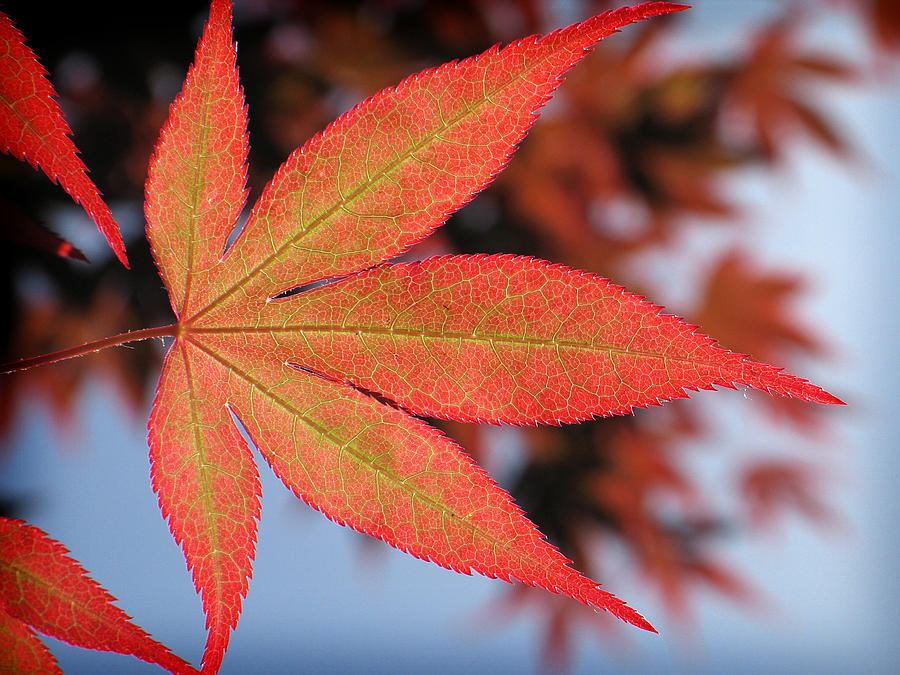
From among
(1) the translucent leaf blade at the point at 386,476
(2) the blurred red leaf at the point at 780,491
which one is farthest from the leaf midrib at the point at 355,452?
(2) the blurred red leaf at the point at 780,491

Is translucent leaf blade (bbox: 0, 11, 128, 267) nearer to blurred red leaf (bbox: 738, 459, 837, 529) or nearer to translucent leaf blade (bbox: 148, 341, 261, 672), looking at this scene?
translucent leaf blade (bbox: 148, 341, 261, 672)

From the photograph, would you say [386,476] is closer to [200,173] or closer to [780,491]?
[200,173]

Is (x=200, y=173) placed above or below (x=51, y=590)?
above

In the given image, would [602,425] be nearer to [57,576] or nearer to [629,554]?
[629,554]

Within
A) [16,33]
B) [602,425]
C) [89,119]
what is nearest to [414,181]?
[16,33]

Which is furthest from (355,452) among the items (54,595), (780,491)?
(780,491)

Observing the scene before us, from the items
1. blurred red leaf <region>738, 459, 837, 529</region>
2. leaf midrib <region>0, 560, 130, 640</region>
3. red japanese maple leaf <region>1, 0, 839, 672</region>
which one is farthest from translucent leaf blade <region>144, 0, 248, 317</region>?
blurred red leaf <region>738, 459, 837, 529</region>

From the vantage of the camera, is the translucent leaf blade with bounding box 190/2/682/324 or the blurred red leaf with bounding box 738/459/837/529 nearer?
the translucent leaf blade with bounding box 190/2/682/324
